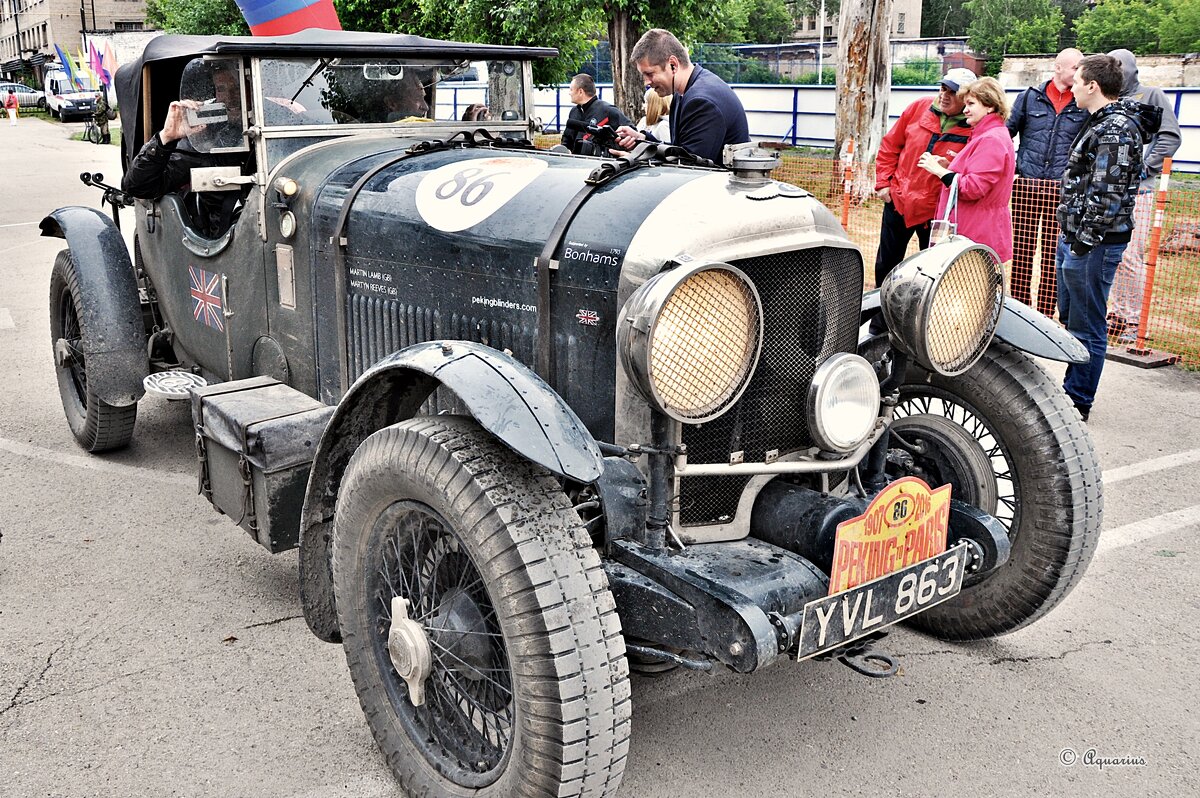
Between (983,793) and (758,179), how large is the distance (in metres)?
1.72

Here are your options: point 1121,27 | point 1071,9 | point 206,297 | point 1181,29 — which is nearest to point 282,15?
point 206,297

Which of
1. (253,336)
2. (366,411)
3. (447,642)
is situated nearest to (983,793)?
(447,642)

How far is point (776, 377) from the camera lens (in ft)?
9.20

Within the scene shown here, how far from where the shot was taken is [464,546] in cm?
241

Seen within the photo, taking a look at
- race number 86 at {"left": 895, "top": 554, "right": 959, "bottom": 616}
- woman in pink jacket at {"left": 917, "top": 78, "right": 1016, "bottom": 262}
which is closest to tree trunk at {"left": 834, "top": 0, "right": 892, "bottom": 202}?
woman in pink jacket at {"left": 917, "top": 78, "right": 1016, "bottom": 262}

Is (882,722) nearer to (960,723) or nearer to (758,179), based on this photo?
(960,723)

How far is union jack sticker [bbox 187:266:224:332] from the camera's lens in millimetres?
4305

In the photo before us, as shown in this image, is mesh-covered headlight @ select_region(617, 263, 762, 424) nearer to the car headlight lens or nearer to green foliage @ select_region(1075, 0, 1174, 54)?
the car headlight lens

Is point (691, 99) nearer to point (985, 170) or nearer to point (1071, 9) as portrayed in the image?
point (985, 170)

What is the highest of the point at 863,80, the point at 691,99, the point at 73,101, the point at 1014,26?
the point at 1014,26

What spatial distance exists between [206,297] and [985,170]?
4.03 meters

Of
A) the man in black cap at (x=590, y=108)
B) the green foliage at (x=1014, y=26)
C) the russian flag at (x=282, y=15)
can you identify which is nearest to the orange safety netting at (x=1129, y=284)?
the man in black cap at (x=590, y=108)

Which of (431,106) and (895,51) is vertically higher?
(895,51)

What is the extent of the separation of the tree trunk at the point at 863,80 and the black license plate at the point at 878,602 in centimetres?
951
